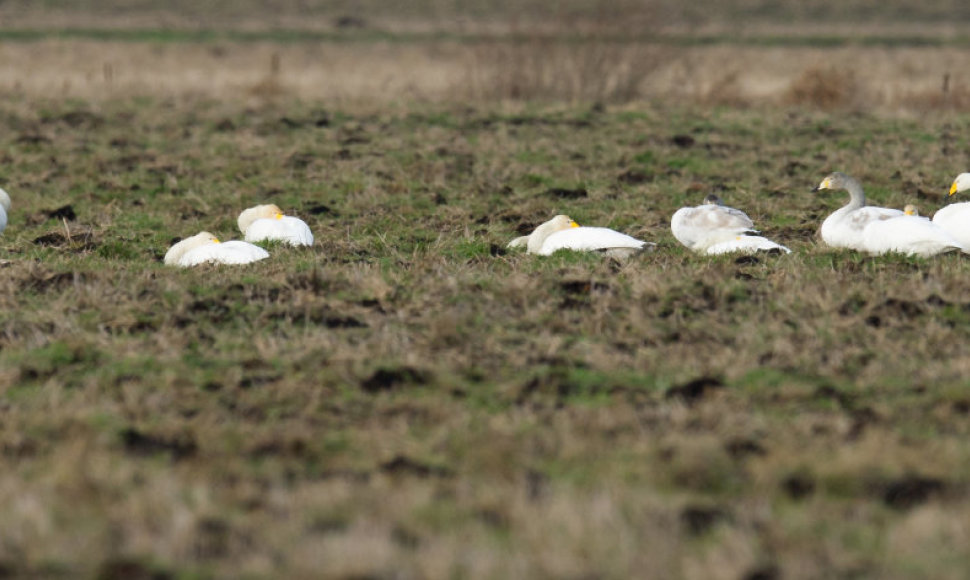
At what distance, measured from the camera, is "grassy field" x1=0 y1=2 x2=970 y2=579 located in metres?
4.70

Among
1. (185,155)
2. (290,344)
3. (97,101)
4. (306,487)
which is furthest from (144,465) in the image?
(97,101)

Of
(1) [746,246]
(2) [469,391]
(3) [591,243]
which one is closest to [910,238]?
(1) [746,246]

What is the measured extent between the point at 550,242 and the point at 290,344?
3658 mm

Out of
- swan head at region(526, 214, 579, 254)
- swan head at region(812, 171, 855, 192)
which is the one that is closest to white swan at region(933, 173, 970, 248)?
swan head at region(812, 171, 855, 192)

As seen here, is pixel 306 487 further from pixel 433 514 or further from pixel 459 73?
pixel 459 73

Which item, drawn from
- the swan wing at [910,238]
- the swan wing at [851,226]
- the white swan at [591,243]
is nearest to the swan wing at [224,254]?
the white swan at [591,243]

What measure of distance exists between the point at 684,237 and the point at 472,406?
504 centimetres

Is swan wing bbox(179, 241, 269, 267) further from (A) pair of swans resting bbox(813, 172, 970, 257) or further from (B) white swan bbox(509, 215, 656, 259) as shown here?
(A) pair of swans resting bbox(813, 172, 970, 257)

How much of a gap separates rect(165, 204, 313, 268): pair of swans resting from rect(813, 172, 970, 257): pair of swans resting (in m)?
4.77

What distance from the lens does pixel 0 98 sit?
79.2ft

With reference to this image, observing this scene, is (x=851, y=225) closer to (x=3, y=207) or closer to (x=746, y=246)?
(x=746, y=246)

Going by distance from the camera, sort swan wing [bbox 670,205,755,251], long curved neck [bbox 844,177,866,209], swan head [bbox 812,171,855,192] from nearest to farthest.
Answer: swan wing [bbox 670,205,755,251], long curved neck [bbox 844,177,866,209], swan head [bbox 812,171,855,192]

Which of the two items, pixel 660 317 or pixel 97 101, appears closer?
pixel 660 317

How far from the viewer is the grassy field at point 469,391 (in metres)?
4.70
